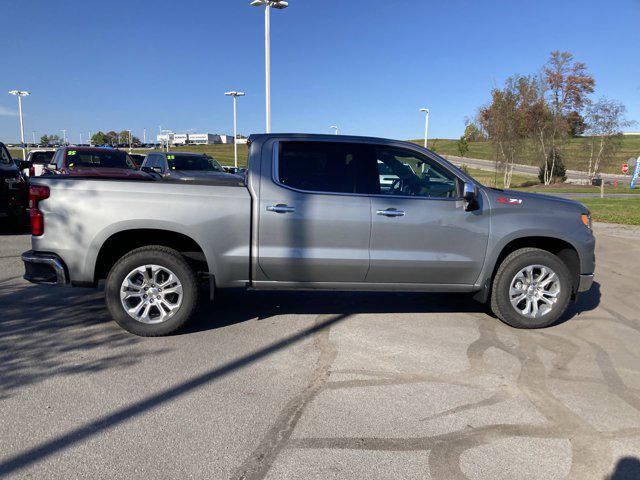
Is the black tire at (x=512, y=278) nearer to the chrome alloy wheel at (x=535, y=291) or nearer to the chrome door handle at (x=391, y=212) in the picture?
the chrome alloy wheel at (x=535, y=291)

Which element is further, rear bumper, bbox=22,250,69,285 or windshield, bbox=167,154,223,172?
windshield, bbox=167,154,223,172

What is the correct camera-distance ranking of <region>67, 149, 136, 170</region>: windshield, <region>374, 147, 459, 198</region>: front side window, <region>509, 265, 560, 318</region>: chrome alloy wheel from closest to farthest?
1. <region>374, 147, 459, 198</region>: front side window
2. <region>509, 265, 560, 318</region>: chrome alloy wheel
3. <region>67, 149, 136, 170</region>: windshield

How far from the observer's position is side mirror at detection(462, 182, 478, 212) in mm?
4828

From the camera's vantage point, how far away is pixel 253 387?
374 cm

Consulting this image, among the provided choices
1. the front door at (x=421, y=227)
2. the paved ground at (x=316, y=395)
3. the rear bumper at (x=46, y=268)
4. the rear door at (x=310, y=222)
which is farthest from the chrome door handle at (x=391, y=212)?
the rear bumper at (x=46, y=268)

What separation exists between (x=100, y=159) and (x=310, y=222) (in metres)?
9.07

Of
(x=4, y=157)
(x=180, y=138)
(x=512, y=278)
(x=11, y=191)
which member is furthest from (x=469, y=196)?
(x=180, y=138)

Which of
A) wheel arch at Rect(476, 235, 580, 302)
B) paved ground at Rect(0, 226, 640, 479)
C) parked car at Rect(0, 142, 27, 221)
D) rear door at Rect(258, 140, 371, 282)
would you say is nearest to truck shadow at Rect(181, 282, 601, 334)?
paved ground at Rect(0, 226, 640, 479)

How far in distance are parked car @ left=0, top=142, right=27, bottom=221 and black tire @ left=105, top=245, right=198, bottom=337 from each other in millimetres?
6736

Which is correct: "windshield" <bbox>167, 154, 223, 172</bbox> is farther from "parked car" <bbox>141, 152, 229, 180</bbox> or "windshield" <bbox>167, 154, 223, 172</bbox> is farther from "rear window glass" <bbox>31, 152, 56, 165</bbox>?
"rear window glass" <bbox>31, 152, 56, 165</bbox>

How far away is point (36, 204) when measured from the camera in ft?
15.0

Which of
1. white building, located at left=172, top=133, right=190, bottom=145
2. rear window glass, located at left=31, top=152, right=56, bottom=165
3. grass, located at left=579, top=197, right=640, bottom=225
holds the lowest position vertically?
grass, located at left=579, top=197, right=640, bottom=225

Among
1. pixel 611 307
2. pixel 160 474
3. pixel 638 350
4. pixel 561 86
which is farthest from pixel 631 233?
pixel 561 86

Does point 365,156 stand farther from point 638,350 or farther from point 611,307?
point 611,307
